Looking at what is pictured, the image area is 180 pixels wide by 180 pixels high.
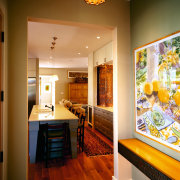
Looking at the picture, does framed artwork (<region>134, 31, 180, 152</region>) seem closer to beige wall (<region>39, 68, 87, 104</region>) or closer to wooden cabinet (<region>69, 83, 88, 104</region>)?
wooden cabinet (<region>69, 83, 88, 104</region>)

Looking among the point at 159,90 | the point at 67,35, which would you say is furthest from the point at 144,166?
the point at 67,35

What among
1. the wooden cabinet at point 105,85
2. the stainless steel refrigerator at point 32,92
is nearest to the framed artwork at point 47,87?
the stainless steel refrigerator at point 32,92

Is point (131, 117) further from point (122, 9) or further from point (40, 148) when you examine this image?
point (40, 148)

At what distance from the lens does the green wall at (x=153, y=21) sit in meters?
1.83

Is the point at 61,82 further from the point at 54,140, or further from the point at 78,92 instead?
the point at 54,140

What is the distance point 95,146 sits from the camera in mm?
4523

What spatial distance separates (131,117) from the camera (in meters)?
2.69

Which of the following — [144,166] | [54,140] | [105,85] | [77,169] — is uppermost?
[105,85]

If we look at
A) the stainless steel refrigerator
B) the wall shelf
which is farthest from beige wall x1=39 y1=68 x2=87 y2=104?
the wall shelf

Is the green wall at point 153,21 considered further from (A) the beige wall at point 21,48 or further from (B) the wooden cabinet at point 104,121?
(B) the wooden cabinet at point 104,121

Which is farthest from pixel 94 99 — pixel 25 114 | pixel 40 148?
pixel 25 114

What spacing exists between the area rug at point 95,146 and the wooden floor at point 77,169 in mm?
280

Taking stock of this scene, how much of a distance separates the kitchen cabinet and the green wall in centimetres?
249

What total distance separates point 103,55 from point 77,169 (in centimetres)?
367
